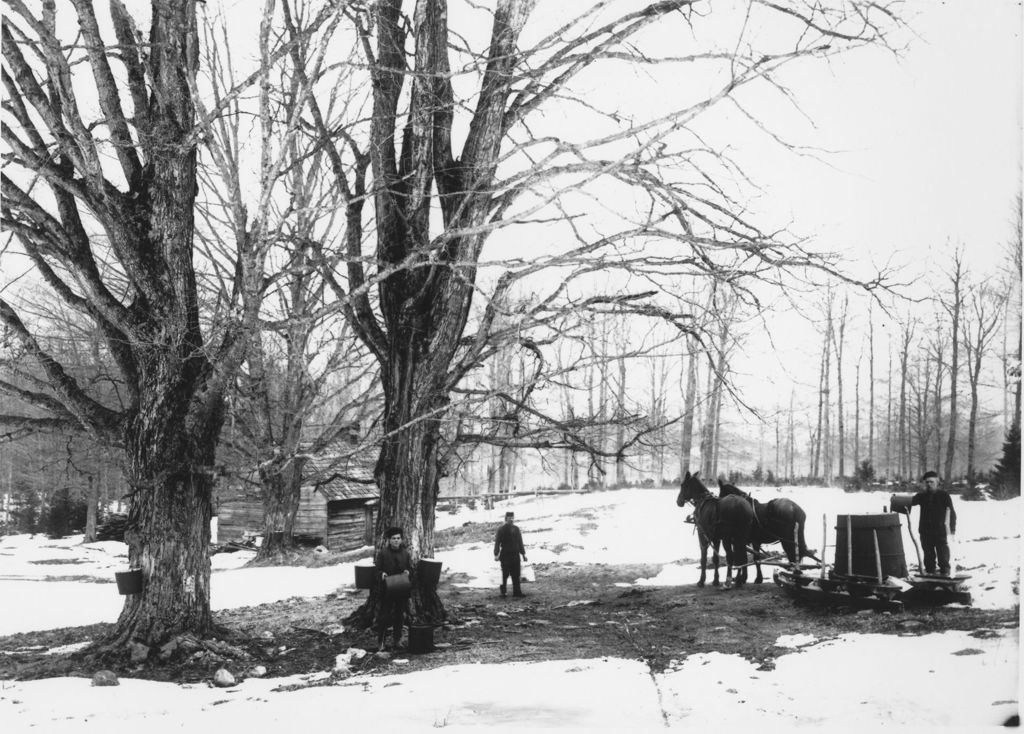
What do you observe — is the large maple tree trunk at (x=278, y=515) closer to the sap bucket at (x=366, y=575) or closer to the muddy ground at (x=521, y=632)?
the muddy ground at (x=521, y=632)

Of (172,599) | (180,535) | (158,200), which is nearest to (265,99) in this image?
(158,200)

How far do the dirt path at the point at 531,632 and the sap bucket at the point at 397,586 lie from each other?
23.9 inches

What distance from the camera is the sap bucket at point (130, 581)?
762cm

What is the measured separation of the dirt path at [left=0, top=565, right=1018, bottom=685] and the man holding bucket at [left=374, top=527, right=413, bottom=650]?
35cm

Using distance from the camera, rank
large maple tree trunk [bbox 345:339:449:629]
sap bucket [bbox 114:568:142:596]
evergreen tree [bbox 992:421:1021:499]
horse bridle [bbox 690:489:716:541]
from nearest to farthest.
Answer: evergreen tree [bbox 992:421:1021:499] → sap bucket [bbox 114:568:142:596] → large maple tree trunk [bbox 345:339:449:629] → horse bridle [bbox 690:489:716:541]

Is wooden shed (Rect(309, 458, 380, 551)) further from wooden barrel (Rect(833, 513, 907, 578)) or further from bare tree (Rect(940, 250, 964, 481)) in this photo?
bare tree (Rect(940, 250, 964, 481))

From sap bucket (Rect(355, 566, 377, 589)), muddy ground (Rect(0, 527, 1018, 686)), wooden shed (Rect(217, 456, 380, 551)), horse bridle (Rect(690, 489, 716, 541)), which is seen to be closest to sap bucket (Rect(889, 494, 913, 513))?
muddy ground (Rect(0, 527, 1018, 686))

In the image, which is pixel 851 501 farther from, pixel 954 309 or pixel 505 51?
pixel 505 51

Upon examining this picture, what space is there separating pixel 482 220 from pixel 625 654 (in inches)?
198

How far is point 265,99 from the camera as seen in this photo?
6.39 meters

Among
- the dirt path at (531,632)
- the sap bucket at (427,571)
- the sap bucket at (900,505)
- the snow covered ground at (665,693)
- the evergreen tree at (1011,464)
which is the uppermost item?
the evergreen tree at (1011,464)

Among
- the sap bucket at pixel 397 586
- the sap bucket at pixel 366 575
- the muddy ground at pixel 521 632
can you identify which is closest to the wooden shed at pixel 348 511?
the muddy ground at pixel 521 632

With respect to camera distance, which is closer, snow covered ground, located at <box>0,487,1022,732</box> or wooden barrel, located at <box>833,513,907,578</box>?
snow covered ground, located at <box>0,487,1022,732</box>

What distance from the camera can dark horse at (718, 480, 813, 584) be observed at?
41.8ft
